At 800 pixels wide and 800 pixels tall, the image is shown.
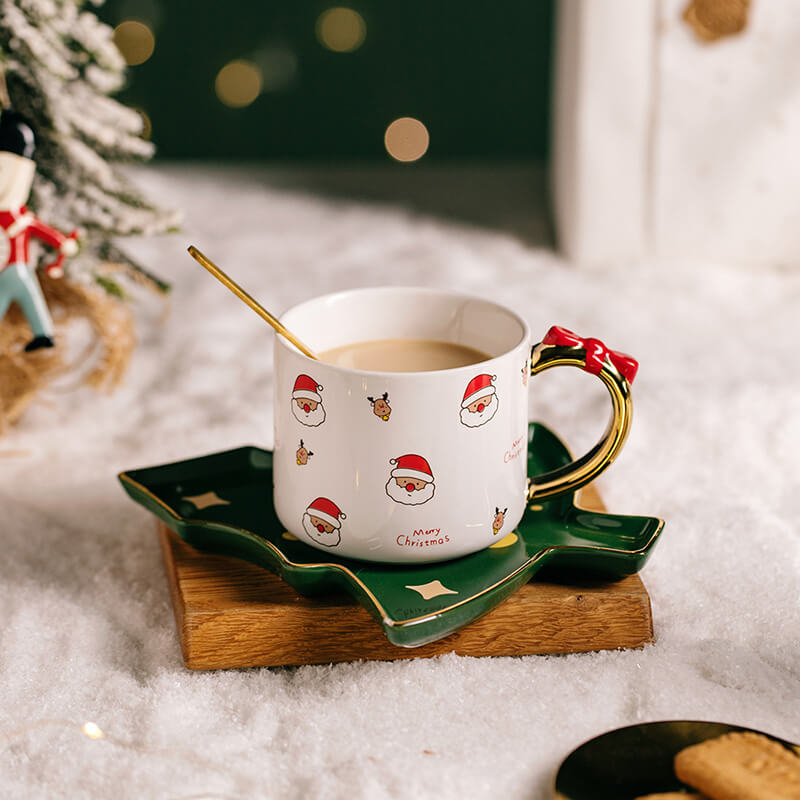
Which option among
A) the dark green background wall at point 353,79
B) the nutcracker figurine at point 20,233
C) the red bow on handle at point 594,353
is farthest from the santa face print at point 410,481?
the dark green background wall at point 353,79

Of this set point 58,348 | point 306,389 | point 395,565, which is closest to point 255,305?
point 306,389

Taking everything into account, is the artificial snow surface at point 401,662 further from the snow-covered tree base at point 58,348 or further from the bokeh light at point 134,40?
the bokeh light at point 134,40

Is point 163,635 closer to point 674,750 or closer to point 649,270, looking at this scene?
point 674,750

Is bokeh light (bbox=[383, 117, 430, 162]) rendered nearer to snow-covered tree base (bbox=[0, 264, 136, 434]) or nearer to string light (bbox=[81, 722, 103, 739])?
snow-covered tree base (bbox=[0, 264, 136, 434])

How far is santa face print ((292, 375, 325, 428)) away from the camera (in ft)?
1.84

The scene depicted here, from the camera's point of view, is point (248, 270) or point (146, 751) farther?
point (248, 270)

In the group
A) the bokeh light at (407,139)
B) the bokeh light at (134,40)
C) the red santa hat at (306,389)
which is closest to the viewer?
the red santa hat at (306,389)

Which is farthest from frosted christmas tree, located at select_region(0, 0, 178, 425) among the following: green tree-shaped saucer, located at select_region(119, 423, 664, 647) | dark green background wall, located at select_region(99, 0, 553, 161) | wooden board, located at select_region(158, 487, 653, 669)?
dark green background wall, located at select_region(99, 0, 553, 161)

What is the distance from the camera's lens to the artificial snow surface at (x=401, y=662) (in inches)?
20.8

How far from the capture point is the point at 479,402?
559 mm

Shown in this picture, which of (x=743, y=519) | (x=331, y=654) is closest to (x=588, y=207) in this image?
(x=743, y=519)

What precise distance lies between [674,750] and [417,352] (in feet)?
0.85

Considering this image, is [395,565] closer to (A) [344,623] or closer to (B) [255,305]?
(A) [344,623]

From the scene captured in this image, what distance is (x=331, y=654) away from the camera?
0.59m
